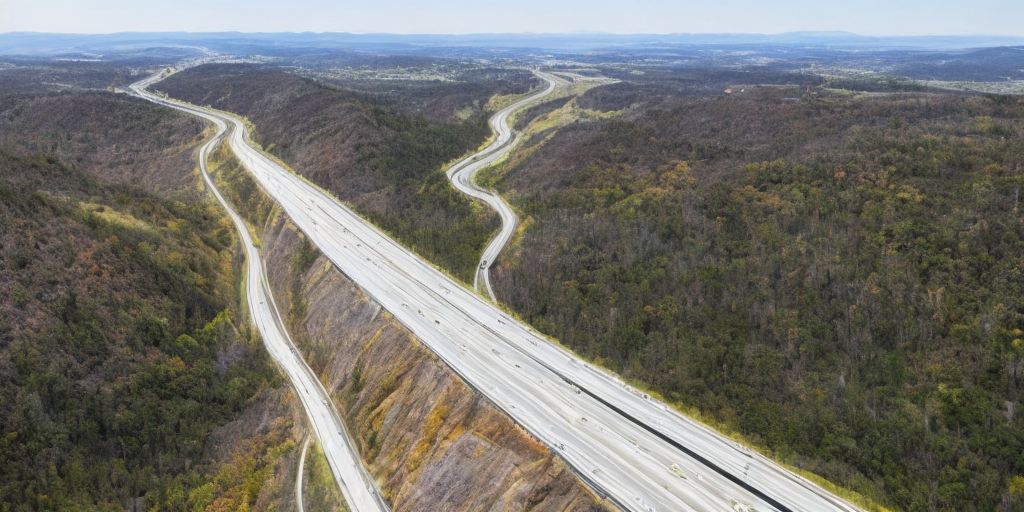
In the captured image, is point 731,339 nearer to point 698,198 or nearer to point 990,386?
point 990,386

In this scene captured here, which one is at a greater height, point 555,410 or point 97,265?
point 97,265

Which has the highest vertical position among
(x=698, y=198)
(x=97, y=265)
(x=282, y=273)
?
(x=698, y=198)

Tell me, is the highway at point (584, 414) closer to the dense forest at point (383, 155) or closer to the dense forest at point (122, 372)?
the dense forest at point (122, 372)

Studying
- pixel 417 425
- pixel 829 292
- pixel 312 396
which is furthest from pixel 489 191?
pixel 829 292

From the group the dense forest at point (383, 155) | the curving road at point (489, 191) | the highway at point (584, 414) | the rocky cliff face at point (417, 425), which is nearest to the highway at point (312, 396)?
the highway at point (584, 414)

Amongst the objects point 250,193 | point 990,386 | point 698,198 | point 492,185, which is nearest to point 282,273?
point 250,193

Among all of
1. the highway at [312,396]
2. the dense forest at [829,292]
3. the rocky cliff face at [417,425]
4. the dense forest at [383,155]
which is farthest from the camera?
the dense forest at [383,155]

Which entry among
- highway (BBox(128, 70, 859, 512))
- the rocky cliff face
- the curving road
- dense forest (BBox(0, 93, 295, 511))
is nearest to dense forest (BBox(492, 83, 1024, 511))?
highway (BBox(128, 70, 859, 512))

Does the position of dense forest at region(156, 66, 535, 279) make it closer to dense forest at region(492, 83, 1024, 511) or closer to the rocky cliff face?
dense forest at region(492, 83, 1024, 511)
